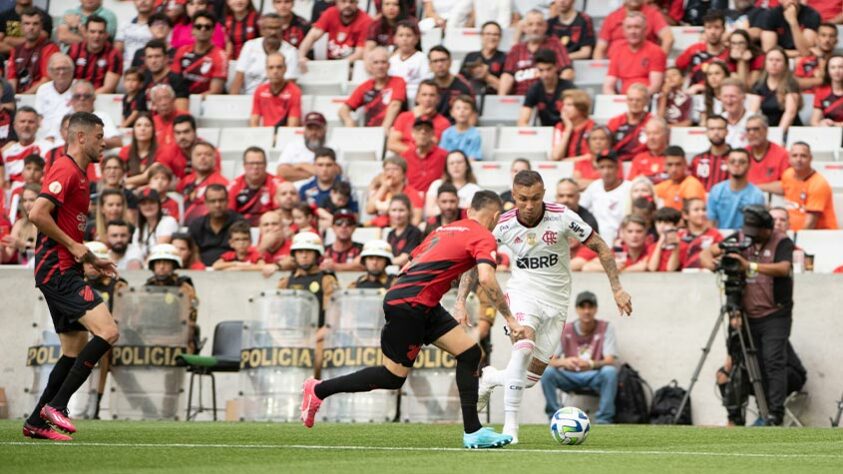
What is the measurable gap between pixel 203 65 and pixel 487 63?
441cm

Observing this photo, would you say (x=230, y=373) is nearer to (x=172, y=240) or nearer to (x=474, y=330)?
(x=172, y=240)

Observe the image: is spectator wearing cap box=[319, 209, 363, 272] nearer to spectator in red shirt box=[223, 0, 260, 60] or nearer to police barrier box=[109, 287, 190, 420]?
police barrier box=[109, 287, 190, 420]

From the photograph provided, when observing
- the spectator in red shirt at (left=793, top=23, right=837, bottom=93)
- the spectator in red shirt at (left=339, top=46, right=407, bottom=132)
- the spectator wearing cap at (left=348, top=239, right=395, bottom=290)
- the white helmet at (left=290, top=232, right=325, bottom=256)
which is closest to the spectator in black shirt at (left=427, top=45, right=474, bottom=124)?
the spectator in red shirt at (left=339, top=46, right=407, bottom=132)

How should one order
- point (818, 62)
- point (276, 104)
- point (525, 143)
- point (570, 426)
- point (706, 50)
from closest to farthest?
point (570, 426) → point (818, 62) → point (706, 50) → point (525, 143) → point (276, 104)

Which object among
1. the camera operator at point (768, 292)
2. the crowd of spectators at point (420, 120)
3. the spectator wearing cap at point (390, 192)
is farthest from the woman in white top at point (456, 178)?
the camera operator at point (768, 292)

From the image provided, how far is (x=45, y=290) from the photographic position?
11.0m

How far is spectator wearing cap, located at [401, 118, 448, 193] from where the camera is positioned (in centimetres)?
1853

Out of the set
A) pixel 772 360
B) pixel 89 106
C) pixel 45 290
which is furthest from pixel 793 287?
pixel 89 106

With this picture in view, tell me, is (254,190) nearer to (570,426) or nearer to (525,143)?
(525,143)

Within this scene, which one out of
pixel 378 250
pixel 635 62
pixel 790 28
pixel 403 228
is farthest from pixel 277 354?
pixel 790 28

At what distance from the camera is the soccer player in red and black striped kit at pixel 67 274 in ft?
35.6

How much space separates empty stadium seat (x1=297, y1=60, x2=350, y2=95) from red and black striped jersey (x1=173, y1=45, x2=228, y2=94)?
126cm

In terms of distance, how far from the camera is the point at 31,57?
918 inches

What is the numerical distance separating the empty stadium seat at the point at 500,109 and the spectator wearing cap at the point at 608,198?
2857 millimetres
